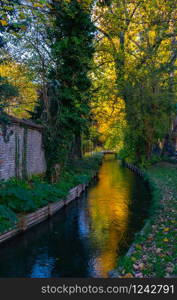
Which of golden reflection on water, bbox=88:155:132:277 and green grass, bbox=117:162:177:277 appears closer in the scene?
green grass, bbox=117:162:177:277

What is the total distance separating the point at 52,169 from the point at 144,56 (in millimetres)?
13124

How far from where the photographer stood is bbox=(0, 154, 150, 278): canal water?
7.43 metres

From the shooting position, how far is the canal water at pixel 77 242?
7.43 meters

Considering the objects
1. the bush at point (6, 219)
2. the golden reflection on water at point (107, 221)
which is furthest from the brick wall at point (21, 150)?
the golden reflection on water at point (107, 221)

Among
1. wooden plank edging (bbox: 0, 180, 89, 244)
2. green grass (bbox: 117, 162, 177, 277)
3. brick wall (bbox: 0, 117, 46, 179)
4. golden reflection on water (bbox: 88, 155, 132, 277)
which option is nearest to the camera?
green grass (bbox: 117, 162, 177, 277)

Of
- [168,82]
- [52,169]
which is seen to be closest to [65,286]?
[52,169]

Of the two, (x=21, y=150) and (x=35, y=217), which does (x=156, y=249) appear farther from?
(x=21, y=150)

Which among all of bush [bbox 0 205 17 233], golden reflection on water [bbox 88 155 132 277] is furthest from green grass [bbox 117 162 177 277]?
bush [bbox 0 205 17 233]

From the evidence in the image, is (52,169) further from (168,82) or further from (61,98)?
(168,82)

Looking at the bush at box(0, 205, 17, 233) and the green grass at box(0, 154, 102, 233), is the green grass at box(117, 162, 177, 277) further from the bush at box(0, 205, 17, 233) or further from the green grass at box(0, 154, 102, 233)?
the green grass at box(0, 154, 102, 233)

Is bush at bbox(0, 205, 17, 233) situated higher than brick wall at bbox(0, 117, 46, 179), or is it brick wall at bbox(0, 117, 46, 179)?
brick wall at bbox(0, 117, 46, 179)

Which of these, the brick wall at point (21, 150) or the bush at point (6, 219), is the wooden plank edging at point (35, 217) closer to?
the bush at point (6, 219)

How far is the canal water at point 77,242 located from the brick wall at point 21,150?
277cm

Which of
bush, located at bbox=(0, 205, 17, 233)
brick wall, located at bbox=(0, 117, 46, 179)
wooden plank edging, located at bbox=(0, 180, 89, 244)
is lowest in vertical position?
wooden plank edging, located at bbox=(0, 180, 89, 244)
